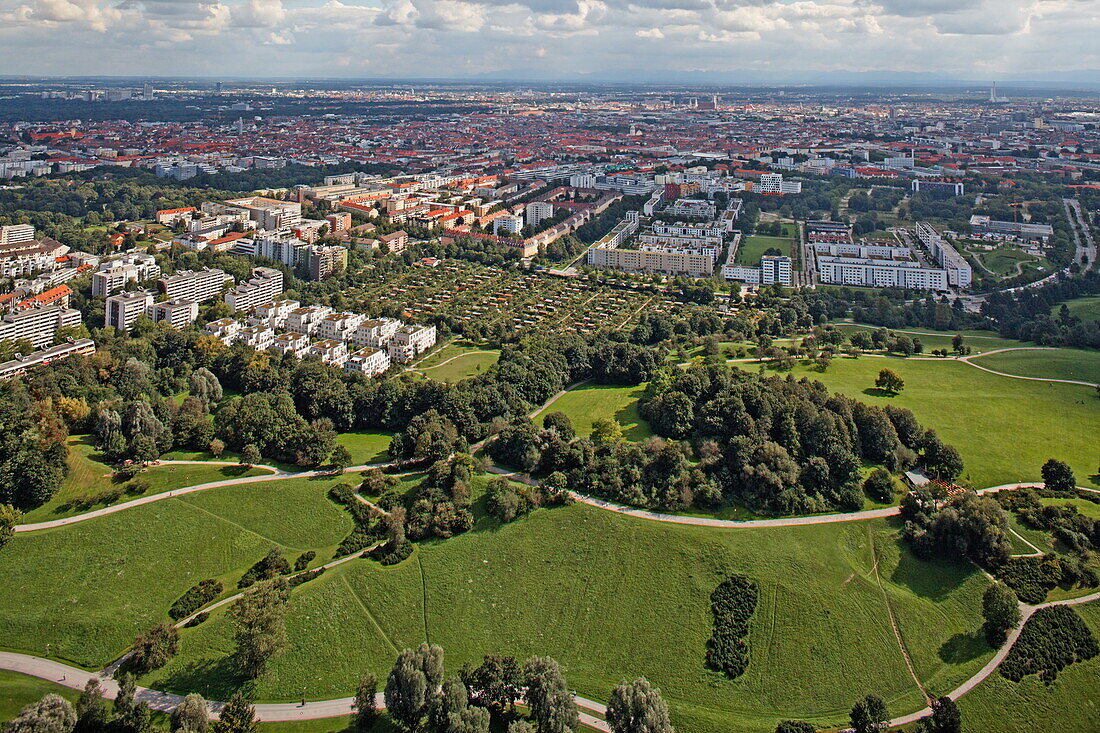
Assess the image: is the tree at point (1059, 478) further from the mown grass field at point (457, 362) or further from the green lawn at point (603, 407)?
the mown grass field at point (457, 362)

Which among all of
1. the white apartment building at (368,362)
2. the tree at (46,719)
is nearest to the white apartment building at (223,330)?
the white apartment building at (368,362)

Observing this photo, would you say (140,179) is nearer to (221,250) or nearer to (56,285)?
(221,250)

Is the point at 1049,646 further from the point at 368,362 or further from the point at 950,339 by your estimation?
the point at 368,362

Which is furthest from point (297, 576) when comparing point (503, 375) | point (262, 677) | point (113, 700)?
point (503, 375)

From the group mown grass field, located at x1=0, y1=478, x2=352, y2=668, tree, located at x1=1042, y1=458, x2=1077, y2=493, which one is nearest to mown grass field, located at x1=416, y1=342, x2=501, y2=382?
mown grass field, located at x1=0, y1=478, x2=352, y2=668

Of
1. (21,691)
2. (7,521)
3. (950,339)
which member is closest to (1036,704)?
(21,691)
